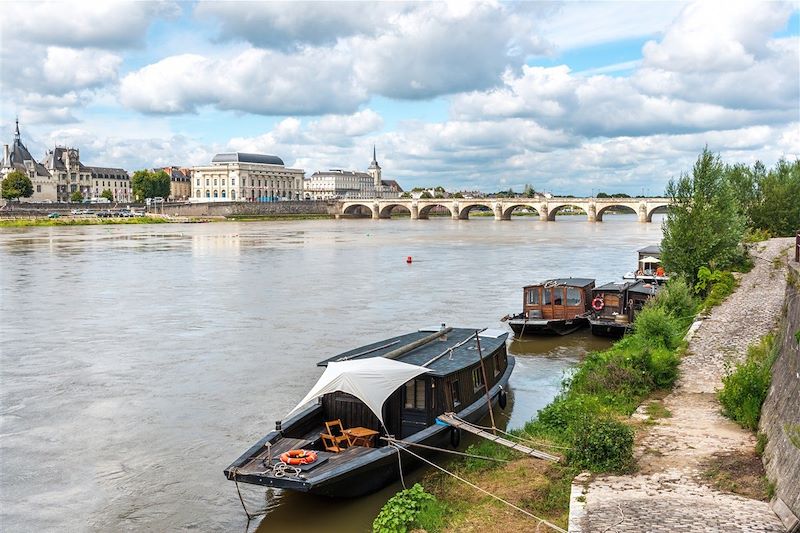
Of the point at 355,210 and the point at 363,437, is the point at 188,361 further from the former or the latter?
the point at 355,210

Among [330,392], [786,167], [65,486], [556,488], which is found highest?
[786,167]

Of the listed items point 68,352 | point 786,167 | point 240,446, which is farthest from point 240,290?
point 786,167

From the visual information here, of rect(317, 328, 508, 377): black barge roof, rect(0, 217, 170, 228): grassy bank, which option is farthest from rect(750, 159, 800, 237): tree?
rect(0, 217, 170, 228): grassy bank

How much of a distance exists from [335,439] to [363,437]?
0.46m

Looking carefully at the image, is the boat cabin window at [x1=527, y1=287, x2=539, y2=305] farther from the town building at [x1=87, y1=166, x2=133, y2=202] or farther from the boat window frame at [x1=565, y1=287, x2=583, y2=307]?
the town building at [x1=87, y1=166, x2=133, y2=202]

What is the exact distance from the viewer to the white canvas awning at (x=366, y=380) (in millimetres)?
12156

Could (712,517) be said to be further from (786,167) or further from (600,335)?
(786,167)

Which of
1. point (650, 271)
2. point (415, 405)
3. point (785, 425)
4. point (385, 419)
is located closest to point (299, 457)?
point (385, 419)

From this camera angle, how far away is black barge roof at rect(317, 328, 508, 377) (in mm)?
14367

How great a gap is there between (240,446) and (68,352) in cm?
1090

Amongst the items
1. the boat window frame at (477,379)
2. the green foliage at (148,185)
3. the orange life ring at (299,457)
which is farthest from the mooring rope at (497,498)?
the green foliage at (148,185)

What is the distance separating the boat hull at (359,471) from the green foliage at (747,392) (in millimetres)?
4917

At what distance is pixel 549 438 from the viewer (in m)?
13.2

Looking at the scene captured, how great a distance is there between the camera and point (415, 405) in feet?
43.7
